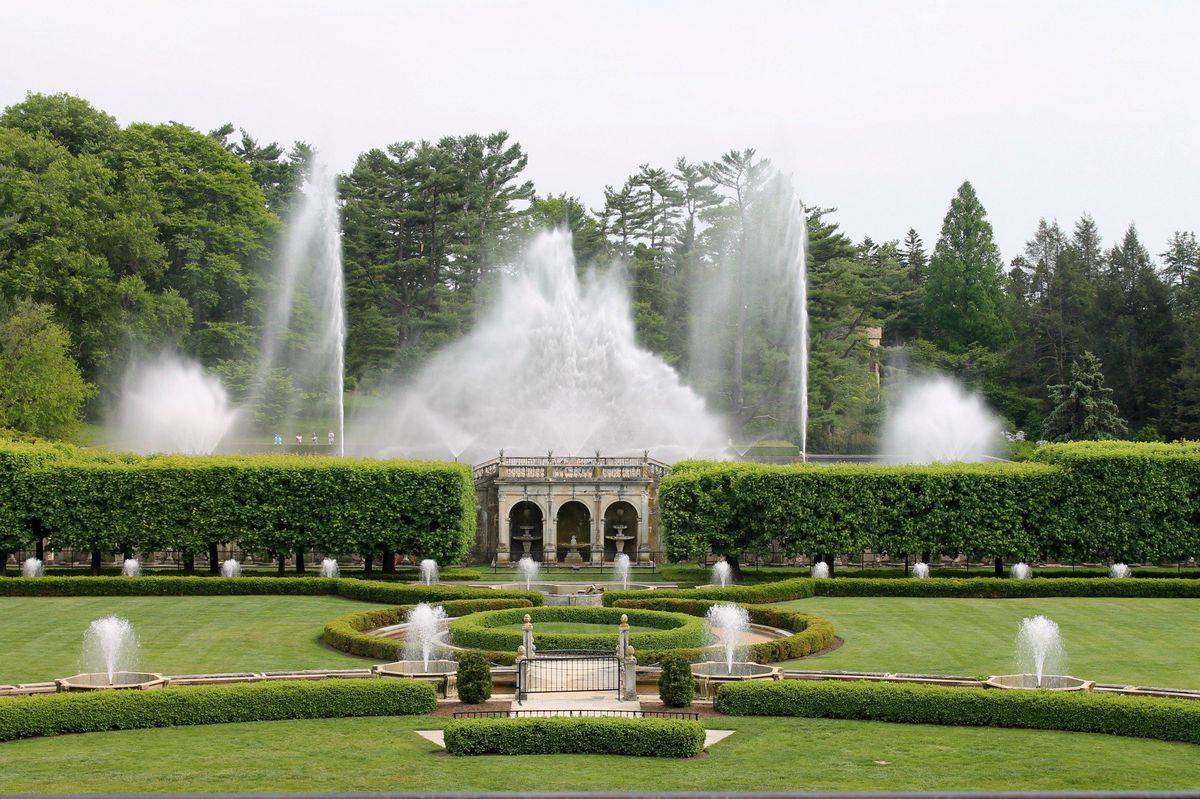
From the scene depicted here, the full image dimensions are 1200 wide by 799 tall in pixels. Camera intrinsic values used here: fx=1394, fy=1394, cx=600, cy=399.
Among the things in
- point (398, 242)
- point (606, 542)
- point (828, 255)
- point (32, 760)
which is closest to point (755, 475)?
point (606, 542)

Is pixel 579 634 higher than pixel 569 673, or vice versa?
pixel 579 634

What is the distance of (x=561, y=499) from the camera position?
69375 millimetres

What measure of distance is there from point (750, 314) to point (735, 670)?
6529 centimetres

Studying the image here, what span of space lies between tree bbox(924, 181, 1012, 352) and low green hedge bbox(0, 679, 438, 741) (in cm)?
8144

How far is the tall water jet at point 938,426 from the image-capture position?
285 feet

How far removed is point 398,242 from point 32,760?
264 feet

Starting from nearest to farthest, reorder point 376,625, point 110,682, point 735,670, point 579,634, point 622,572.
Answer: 1. point 110,682
2. point 735,670
3. point 579,634
4. point 376,625
5. point 622,572

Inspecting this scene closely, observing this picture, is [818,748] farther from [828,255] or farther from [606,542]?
[828,255]

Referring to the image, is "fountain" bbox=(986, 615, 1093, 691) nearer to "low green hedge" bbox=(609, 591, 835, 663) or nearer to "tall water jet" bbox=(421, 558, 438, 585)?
"low green hedge" bbox=(609, 591, 835, 663)

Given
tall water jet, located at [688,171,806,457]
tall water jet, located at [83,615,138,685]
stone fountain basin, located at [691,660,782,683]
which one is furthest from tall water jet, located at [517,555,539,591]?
tall water jet, located at [688,171,806,457]

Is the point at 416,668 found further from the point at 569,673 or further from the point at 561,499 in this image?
the point at 561,499

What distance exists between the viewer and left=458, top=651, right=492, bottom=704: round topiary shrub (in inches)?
1234

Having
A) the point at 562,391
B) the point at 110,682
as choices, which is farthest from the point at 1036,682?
the point at 562,391

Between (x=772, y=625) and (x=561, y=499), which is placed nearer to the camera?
(x=772, y=625)
